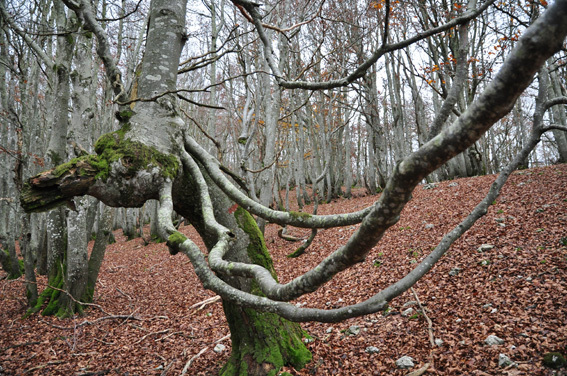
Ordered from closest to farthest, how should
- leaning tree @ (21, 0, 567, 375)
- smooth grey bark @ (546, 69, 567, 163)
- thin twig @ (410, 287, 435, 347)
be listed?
leaning tree @ (21, 0, 567, 375) < thin twig @ (410, 287, 435, 347) < smooth grey bark @ (546, 69, 567, 163)

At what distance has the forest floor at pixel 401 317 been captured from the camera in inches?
119

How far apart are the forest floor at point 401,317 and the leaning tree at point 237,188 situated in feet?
3.81

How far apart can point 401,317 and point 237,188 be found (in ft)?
9.93

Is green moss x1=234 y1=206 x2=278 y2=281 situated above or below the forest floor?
above

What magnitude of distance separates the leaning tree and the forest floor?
1.16 metres

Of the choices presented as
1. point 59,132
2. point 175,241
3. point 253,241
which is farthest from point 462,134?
point 59,132

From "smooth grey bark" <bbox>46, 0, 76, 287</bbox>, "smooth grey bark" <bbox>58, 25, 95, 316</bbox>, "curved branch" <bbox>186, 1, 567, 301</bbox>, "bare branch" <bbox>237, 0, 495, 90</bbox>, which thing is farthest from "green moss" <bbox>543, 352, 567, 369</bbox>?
"smooth grey bark" <bbox>46, 0, 76, 287</bbox>

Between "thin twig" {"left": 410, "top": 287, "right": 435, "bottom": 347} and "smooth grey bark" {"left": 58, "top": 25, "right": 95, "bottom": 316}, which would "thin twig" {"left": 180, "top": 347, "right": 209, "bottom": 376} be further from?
"smooth grey bark" {"left": 58, "top": 25, "right": 95, "bottom": 316}

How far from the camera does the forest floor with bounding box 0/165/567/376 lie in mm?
3031

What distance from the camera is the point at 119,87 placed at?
266 cm

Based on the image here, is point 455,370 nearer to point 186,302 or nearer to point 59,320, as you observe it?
point 186,302

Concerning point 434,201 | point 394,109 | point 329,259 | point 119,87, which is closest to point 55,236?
point 119,87

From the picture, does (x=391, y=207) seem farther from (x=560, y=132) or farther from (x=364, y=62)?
(x=560, y=132)

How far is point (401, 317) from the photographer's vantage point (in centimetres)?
385
